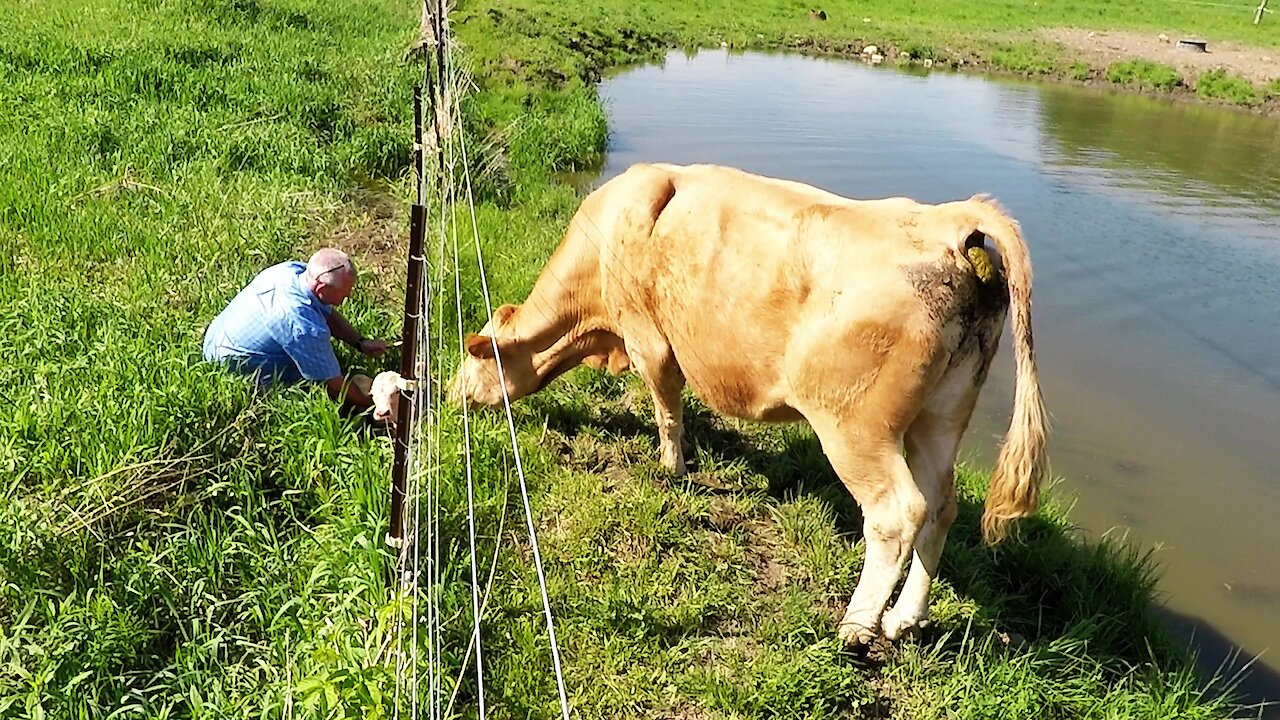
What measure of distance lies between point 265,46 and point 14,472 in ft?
32.6

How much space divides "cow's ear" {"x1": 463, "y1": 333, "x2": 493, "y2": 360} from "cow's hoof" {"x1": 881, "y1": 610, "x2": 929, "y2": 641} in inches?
97.1

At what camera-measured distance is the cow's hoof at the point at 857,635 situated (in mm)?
3764

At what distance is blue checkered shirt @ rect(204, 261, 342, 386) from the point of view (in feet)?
14.7

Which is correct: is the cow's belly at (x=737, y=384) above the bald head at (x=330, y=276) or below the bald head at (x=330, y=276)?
below

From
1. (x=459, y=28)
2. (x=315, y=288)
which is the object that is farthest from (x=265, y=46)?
(x=315, y=288)

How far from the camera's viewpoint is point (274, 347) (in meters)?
4.52

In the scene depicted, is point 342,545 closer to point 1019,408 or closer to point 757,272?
point 757,272

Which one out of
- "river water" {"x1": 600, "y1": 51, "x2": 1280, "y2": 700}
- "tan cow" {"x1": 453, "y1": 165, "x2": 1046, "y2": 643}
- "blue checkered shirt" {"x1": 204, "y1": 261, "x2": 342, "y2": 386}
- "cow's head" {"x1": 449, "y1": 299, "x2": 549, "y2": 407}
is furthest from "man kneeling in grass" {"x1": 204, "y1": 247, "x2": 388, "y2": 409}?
"river water" {"x1": 600, "y1": 51, "x2": 1280, "y2": 700}

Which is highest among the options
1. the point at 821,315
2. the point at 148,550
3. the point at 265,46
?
the point at 265,46

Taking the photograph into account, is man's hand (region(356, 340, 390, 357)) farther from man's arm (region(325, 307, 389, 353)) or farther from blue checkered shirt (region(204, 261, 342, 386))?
blue checkered shirt (region(204, 261, 342, 386))

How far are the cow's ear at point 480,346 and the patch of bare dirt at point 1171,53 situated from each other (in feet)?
79.4

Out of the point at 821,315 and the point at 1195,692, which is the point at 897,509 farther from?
the point at 1195,692

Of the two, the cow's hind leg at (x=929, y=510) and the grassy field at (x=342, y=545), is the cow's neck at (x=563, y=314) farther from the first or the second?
the cow's hind leg at (x=929, y=510)

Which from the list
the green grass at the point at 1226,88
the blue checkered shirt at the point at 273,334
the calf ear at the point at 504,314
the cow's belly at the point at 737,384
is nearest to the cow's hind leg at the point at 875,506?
the cow's belly at the point at 737,384
